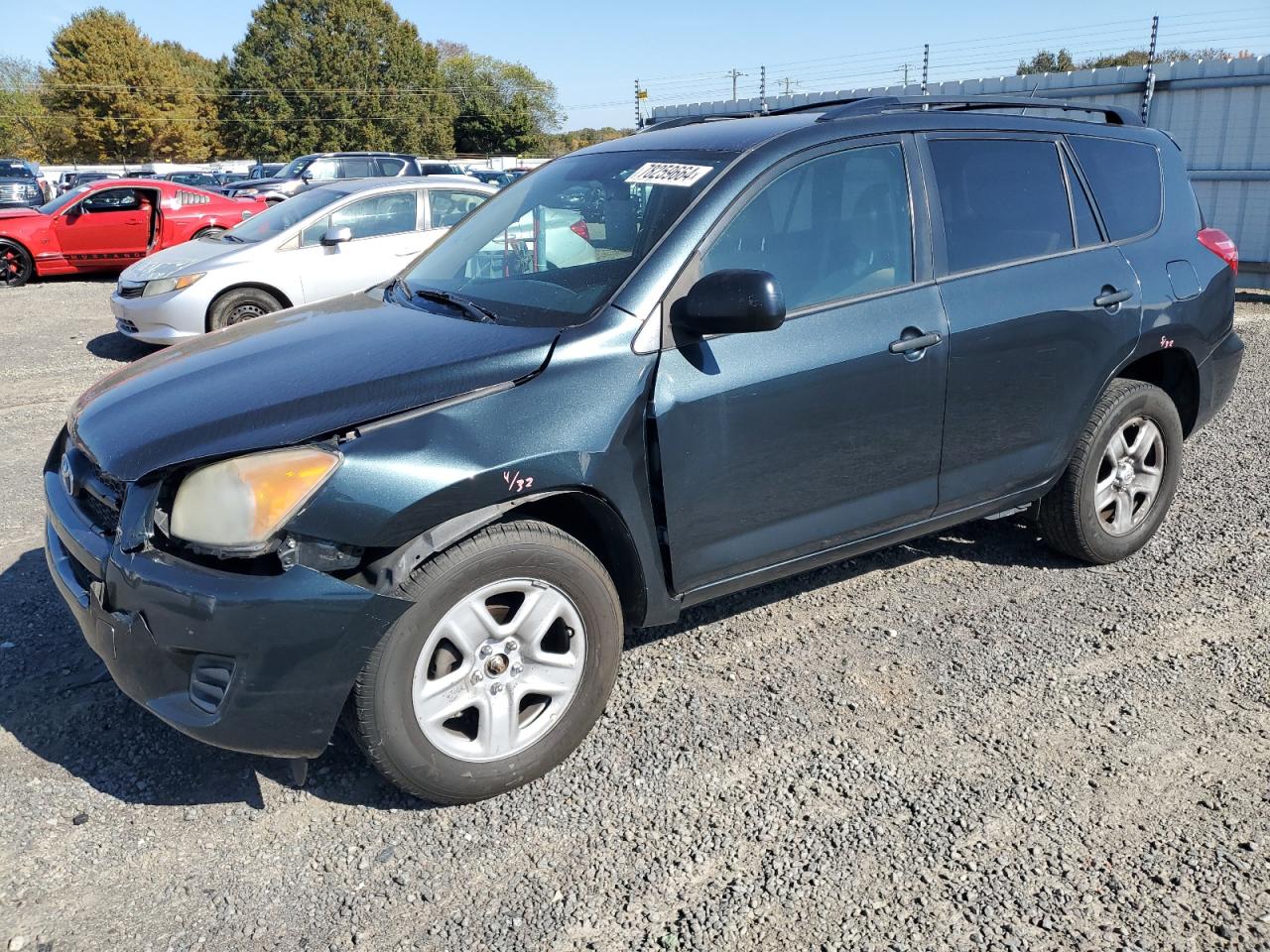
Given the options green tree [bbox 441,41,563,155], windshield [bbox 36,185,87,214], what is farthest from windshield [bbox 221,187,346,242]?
green tree [bbox 441,41,563,155]

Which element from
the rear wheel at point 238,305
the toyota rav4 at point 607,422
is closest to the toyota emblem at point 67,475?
the toyota rav4 at point 607,422

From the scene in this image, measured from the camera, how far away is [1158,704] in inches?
134

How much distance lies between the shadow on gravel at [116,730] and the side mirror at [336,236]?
4.28m

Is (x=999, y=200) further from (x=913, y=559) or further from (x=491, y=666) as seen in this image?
(x=491, y=666)

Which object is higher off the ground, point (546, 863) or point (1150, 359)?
point (1150, 359)

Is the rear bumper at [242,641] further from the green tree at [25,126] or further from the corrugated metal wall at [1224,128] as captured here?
the green tree at [25,126]

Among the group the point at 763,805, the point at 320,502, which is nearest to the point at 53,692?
the point at 320,502

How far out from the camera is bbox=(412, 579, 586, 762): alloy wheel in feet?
9.01

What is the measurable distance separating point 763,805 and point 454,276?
213cm

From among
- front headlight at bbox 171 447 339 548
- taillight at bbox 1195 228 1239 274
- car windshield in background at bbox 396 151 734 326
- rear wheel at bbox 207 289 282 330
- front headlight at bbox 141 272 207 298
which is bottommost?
A: rear wheel at bbox 207 289 282 330

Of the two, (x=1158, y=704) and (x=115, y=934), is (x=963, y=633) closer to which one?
(x=1158, y=704)

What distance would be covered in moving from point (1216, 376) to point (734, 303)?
2.91 m

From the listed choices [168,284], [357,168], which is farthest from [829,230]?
[357,168]

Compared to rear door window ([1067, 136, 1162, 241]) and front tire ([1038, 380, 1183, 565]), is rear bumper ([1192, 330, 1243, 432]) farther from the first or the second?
rear door window ([1067, 136, 1162, 241])
